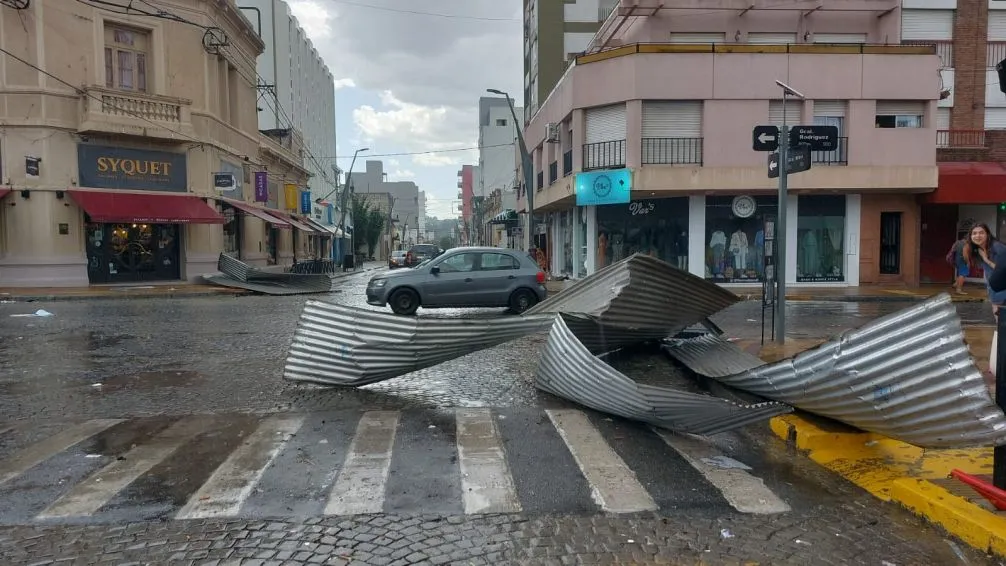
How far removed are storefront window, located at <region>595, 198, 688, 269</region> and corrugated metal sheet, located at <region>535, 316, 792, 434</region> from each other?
17.8 meters

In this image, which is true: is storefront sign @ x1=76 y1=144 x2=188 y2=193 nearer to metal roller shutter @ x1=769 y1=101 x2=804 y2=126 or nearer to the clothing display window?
the clothing display window

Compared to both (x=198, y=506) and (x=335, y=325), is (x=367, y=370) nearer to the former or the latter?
(x=335, y=325)

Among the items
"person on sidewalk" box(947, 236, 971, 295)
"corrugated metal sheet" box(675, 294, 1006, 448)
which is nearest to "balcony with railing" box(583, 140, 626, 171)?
"person on sidewalk" box(947, 236, 971, 295)

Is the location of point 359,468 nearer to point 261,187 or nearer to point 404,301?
point 404,301

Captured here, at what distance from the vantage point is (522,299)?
50.8 feet

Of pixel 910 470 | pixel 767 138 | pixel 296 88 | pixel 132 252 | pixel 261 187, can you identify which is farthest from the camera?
pixel 296 88

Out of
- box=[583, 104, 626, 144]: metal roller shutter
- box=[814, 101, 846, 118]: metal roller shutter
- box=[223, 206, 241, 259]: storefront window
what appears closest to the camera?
box=[814, 101, 846, 118]: metal roller shutter

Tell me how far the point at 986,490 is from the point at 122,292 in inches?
918

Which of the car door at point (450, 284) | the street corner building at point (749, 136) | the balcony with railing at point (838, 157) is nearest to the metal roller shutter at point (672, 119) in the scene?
the street corner building at point (749, 136)

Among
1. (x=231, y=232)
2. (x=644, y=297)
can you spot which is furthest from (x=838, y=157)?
(x=231, y=232)

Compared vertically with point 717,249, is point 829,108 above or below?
above

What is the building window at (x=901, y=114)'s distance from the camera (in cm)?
2273

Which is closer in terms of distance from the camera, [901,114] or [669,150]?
[669,150]

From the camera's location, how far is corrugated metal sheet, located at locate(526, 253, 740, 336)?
23.0 feet
